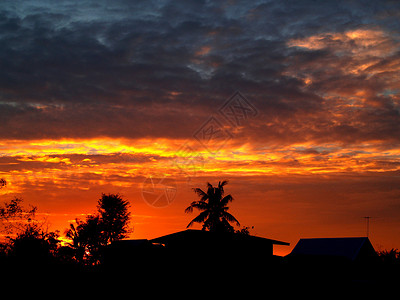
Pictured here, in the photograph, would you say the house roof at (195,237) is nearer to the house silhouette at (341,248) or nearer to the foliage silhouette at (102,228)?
the house silhouette at (341,248)

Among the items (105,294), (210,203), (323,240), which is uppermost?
(210,203)

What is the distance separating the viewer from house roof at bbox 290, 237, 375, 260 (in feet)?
136

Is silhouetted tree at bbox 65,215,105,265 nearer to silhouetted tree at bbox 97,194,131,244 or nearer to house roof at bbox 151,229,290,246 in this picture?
silhouetted tree at bbox 97,194,131,244

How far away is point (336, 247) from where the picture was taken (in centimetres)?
4316

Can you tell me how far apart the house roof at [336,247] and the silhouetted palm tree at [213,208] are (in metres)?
14.3

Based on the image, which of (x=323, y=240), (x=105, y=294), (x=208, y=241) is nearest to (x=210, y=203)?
(x=323, y=240)

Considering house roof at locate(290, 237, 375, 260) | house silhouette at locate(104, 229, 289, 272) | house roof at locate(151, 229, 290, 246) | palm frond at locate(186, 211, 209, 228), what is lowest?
house silhouette at locate(104, 229, 289, 272)

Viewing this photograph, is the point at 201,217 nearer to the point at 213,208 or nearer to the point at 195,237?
the point at 213,208

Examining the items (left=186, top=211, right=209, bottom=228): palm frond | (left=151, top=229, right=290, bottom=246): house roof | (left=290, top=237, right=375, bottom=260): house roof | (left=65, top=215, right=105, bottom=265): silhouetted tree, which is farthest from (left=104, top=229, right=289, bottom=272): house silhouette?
(left=65, top=215, right=105, bottom=265): silhouetted tree

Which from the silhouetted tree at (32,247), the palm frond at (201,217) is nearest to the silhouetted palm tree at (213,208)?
the palm frond at (201,217)

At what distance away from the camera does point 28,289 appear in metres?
30.6

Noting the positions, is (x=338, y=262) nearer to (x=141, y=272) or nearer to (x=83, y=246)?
(x=141, y=272)

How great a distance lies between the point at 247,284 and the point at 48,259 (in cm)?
1708

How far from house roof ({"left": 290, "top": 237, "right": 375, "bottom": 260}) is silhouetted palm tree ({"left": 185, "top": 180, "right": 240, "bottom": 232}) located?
14.3m
